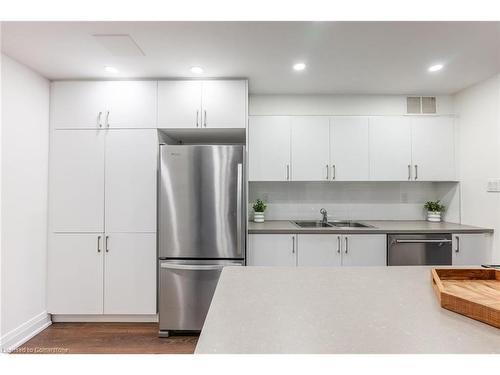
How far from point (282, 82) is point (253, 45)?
2.50ft

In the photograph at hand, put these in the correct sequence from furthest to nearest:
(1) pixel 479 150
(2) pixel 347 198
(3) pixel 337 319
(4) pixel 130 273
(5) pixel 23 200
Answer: (2) pixel 347 198, (1) pixel 479 150, (4) pixel 130 273, (5) pixel 23 200, (3) pixel 337 319

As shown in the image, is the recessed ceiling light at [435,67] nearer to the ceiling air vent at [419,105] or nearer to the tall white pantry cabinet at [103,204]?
the ceiling air vent at [419,105]

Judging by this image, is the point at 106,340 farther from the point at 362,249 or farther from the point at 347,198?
the point at 347,198

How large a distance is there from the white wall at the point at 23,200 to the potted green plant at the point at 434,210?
4.03 meters

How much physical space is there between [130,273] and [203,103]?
68.2 inches

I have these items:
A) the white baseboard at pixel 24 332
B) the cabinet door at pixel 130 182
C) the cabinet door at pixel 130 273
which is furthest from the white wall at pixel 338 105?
the white baseboard at pixel 24 332

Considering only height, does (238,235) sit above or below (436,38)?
below

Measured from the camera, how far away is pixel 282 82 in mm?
2695

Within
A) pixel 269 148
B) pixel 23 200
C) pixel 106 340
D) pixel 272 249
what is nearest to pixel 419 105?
pixel 269 148

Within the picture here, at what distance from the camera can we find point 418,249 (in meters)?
2.57

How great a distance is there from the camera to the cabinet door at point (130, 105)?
2.58 m
